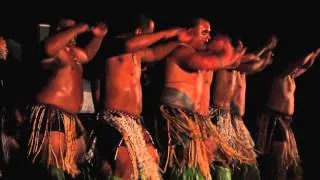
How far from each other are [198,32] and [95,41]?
0.83 m

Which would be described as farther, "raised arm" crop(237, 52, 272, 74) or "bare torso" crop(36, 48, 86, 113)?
"raised arm" crop(237, 52, 272, 74)

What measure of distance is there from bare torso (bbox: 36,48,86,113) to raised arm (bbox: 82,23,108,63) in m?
0.18

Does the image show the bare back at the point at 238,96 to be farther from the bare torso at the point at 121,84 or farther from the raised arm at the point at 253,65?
the bare torso at the point at 121,84

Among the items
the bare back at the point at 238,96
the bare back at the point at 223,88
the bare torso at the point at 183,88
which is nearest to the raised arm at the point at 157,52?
the bare torso at the point at 183,88

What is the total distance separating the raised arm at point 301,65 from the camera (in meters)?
7.89

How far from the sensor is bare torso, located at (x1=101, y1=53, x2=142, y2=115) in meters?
6.22

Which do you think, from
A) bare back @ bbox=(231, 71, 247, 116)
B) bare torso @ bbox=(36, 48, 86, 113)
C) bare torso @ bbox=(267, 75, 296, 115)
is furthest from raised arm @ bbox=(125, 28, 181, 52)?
bare torso @ bbox=(267, 75, 296, 115)

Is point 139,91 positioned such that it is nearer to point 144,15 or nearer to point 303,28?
point 144,15

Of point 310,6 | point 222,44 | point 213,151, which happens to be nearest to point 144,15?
point 222,44

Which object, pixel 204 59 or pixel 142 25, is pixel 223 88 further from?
pixel 142 25

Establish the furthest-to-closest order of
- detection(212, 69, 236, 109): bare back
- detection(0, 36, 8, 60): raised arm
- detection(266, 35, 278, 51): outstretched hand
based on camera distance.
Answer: detection(266, 35, 278, 51): outstretched hand
detection(212, 69, 236, 109): bare back
detection(0, 36, 8, 60): raised arm

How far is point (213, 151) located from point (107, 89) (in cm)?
108

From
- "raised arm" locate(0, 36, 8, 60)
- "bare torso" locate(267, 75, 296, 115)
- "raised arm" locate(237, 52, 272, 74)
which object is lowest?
"bare torso" locate(267, 75, 296, 115)

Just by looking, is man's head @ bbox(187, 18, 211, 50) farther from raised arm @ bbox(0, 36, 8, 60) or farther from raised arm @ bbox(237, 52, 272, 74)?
raised arm @ bbox(0, 36, 8, 60)
